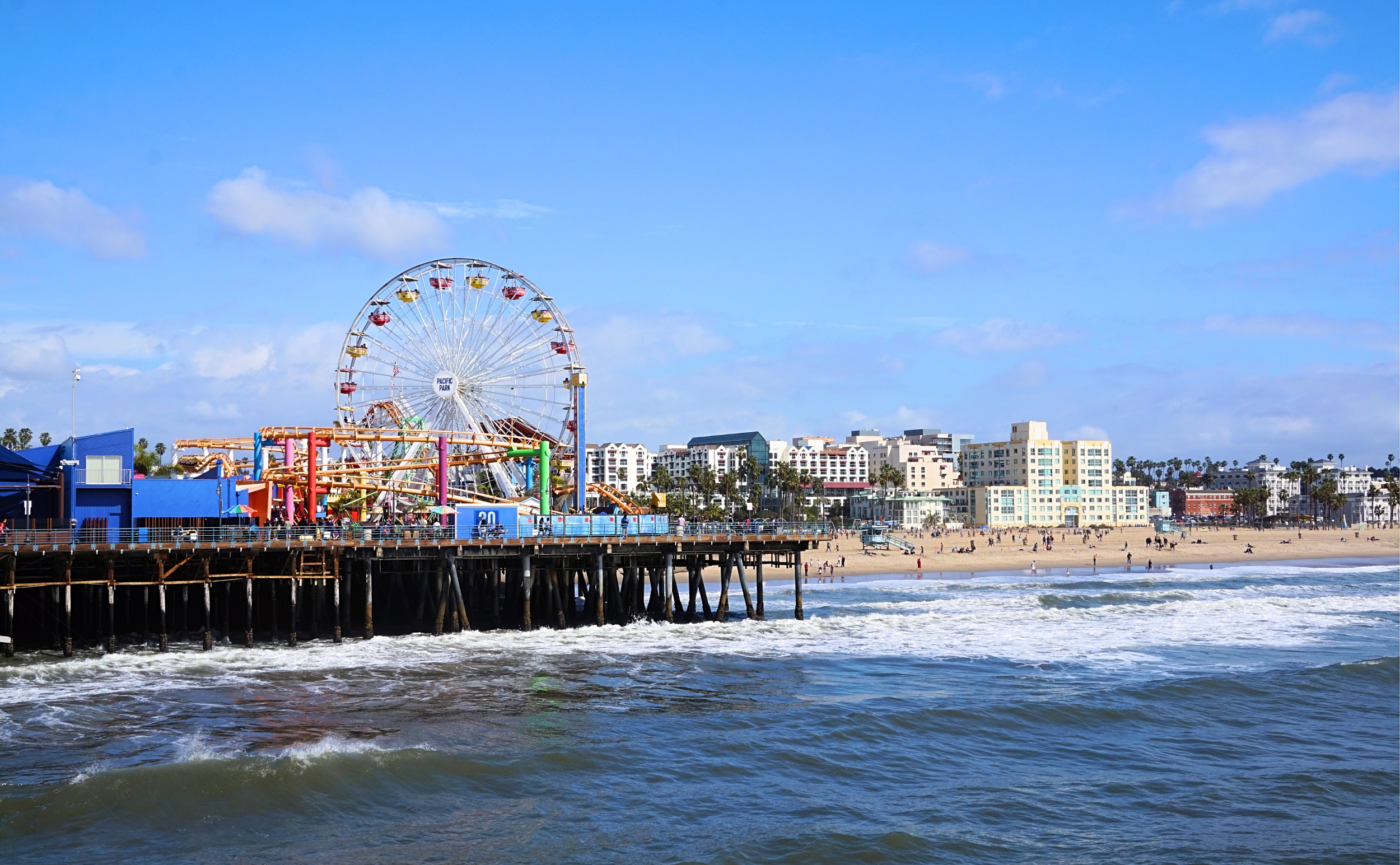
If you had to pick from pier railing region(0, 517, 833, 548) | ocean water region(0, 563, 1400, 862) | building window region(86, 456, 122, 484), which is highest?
building window region(86, 456, 122, 484)

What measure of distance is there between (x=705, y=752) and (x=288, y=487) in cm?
2746

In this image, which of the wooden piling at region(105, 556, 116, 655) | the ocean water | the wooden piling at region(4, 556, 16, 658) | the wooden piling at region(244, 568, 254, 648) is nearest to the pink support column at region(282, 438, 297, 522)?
the wooden piling at region(244, 568, 254, 648)

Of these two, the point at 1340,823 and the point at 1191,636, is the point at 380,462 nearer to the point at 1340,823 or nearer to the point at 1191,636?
the point at 1191,636

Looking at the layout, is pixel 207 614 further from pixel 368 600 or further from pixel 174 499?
pixel 174 499

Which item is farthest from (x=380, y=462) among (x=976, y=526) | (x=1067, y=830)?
(x=976, y=526)

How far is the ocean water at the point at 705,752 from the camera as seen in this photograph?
17.8 metres

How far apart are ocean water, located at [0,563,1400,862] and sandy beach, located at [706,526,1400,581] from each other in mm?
42394

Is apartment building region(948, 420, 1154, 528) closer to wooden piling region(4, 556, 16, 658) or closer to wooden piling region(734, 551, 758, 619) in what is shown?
wooden piling region(734, 551, 758, 619)

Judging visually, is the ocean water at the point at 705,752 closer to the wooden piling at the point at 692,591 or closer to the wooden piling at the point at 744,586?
the wooden piling at the point at 744,586

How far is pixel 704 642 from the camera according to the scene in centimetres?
3772

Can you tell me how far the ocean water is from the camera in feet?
58.5

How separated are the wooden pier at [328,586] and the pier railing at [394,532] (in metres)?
0.21

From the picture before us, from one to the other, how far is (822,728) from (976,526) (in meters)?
151

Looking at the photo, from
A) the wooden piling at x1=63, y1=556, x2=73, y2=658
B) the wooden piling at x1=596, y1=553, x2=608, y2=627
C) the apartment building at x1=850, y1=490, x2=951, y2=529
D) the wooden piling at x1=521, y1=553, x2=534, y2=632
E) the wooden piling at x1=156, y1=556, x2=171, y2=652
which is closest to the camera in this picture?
the wooden piling at x1=63, y1=556, x2=73, y2=658
